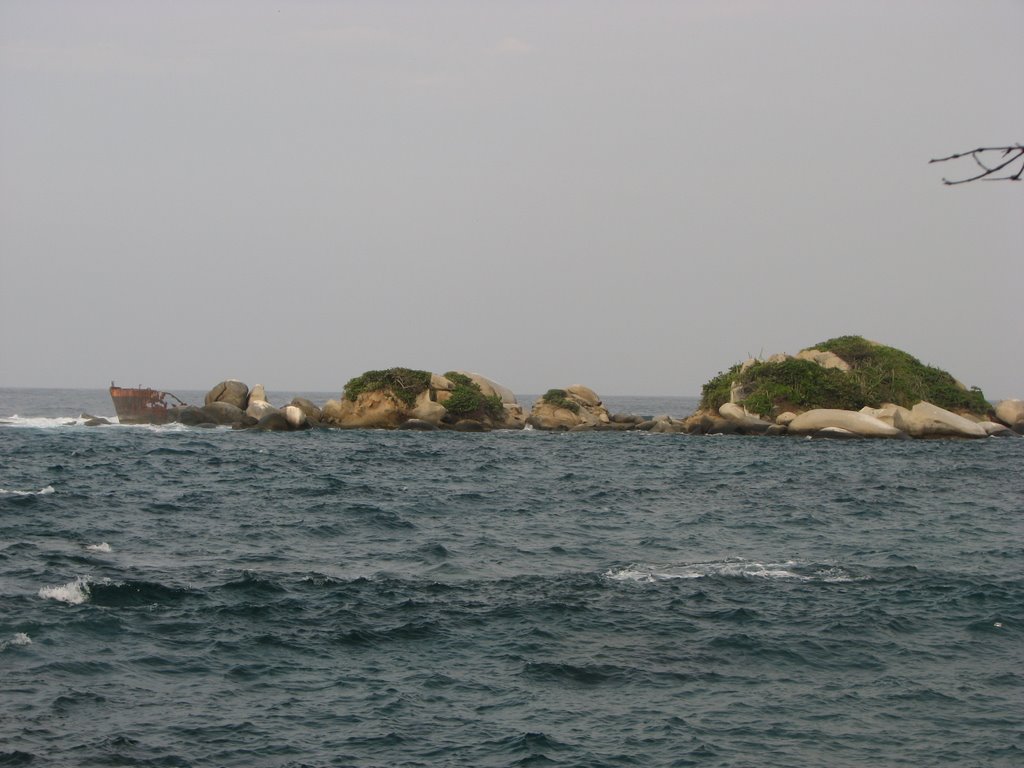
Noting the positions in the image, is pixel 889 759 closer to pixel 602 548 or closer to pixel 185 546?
pixel 602 548

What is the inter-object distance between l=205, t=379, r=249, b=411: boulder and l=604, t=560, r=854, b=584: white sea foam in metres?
48.2

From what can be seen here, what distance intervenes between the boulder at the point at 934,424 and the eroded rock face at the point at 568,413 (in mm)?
18901

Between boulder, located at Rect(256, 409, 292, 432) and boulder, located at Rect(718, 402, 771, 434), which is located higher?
boulder, located at Rect(718, 402, 771, 434)

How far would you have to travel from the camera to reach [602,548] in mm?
23266

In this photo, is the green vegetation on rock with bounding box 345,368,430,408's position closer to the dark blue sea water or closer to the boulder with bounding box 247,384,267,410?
the boulder with bounding box 247,384,267,410

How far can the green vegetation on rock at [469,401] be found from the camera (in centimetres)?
6359

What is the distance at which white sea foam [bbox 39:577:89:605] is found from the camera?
16891 mm

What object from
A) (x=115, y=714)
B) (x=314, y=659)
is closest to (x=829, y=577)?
(x=314, y=659)

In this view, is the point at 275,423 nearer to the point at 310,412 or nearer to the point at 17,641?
the point at 310,412

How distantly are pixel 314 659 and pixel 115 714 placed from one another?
3078mm

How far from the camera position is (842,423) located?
59062 millimetres

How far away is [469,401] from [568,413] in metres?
6.83

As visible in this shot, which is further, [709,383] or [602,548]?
[709,383]

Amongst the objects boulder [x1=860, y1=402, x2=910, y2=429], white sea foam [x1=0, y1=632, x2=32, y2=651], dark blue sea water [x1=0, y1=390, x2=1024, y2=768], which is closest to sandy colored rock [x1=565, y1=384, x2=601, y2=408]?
boulder [x1=860, y1=402, x2=910, y2=429]
